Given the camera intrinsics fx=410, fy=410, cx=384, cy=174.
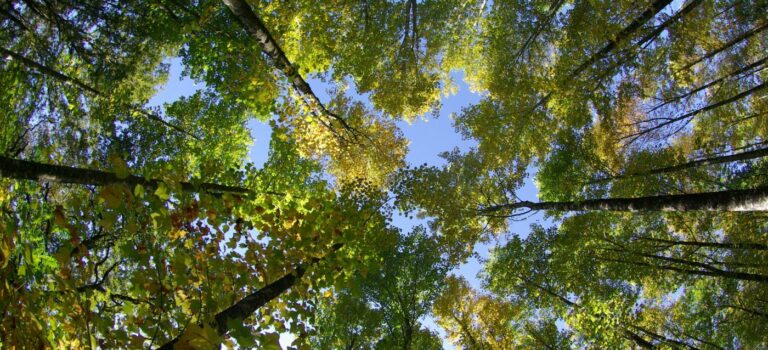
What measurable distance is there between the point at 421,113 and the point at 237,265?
10.7m

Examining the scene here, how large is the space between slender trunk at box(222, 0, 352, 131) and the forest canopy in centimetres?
6

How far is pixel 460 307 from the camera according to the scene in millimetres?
12773

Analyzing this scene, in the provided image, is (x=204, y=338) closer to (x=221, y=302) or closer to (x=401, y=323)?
Answer: (x=221, y=302)

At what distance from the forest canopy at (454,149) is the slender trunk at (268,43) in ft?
0.20

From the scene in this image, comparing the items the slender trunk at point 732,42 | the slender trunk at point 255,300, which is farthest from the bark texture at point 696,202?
the slender trunk at point 255,300

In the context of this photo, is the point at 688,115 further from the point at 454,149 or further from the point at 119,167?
the point at 119,167

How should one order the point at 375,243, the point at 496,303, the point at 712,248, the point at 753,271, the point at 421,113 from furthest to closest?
the point at 421,113 < the point at 496,303 < the point at 712,248 < the point at 753,271 < the point at 375,243

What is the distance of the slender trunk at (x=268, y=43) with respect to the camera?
6.55 meters

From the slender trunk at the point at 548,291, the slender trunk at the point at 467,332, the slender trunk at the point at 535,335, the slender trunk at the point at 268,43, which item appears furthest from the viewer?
the slender trunk at the point at 467,332

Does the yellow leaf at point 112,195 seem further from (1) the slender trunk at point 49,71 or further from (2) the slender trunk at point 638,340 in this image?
(2) the slender trunk at point 638,340

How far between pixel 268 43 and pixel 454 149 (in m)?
7.76

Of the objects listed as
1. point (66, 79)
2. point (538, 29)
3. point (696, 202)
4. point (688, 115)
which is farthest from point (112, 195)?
point (538, 29)

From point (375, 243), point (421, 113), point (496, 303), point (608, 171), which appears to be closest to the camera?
point (375, 243)

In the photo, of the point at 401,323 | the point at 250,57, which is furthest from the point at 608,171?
the point at 250,57
